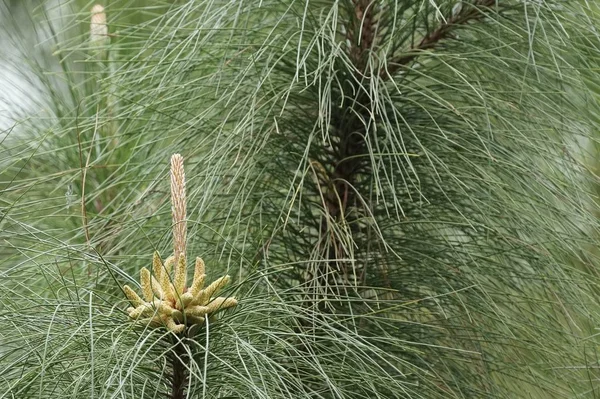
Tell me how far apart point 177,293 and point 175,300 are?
0.01 meters

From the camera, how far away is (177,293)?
3.36ft

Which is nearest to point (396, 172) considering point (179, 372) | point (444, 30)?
point (444, 30)

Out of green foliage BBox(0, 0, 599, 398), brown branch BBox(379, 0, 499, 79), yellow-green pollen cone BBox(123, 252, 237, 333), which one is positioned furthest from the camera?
brown branch BBox(379, 0, 499, 79)

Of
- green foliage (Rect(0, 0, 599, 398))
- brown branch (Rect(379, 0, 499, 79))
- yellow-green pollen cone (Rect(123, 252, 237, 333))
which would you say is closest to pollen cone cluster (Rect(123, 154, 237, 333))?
yellow-green pollen cone (Rect(123, 252, 237, 333))

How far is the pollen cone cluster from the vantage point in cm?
103

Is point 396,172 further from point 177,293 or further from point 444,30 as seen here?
point 177,293

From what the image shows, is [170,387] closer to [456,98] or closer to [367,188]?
[367,188]

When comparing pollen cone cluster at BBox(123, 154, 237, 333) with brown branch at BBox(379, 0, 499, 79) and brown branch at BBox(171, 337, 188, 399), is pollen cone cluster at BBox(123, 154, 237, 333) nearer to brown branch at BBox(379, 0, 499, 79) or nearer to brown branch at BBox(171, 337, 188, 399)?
brown branch at BBox(171, 337, 188, 399)

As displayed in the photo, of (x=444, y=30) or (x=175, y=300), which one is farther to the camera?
(x=444, y=30)

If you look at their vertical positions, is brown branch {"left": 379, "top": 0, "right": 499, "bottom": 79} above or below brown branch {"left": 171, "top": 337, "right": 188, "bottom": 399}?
above

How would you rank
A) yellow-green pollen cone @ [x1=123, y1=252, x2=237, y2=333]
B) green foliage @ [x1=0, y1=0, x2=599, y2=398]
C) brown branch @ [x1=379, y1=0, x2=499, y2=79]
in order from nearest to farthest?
yellow-green pollen cone @ [x1=123, y1=252, x2=237, y2=333]
green foliage @ [x1=0, y1=0, x2=599, y2=398]
brown branch @ [x1=379, y1=0, x2=499, y2=79]

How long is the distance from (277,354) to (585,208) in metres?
0.51

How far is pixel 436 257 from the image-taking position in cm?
143

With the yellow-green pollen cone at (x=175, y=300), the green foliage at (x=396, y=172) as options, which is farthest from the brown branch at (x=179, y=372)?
the green foliage at (x=396, y=172)
